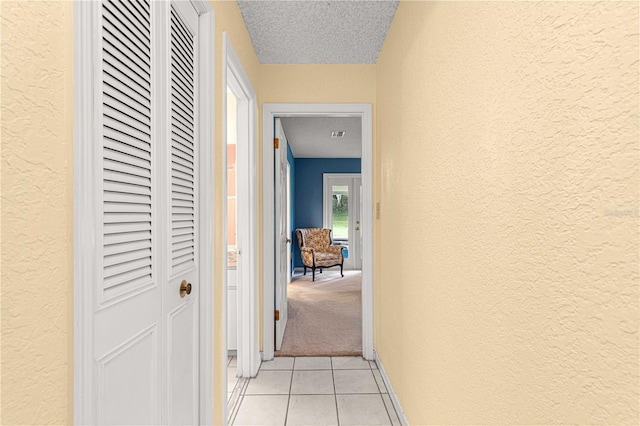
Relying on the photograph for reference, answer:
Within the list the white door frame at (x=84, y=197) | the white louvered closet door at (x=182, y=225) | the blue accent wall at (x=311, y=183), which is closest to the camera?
the white door frame at (x=84, y=197)

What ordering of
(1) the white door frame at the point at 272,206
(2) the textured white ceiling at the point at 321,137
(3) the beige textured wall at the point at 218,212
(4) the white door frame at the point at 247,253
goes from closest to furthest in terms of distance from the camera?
1. (3) the beige textured wall at the point at 218,212
2. (4) the white door frame at the point at 247,253
3. (1) the white door frame at the point at 272,206
4. (2) the textured white ceiling at the point at 321,137

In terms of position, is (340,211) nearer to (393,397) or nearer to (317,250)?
(317,250)

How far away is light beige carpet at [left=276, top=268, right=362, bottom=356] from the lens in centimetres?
329

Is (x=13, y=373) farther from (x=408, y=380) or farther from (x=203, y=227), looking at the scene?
(x=408, y=380)

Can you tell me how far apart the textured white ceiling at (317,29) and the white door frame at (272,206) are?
367mm

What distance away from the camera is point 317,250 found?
752 cm

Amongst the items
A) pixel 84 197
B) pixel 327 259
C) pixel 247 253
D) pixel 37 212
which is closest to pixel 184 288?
pixel 84 197

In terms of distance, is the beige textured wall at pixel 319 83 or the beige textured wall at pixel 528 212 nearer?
the beige textured wall at pixel 528 212

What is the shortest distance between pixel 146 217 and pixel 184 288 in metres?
0.39

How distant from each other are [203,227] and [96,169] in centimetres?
78

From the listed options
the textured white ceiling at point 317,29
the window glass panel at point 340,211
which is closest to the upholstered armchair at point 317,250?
the window glass panel at point 340,211

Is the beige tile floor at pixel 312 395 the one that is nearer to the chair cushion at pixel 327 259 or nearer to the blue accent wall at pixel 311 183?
the chair cushion at pixel 327 259

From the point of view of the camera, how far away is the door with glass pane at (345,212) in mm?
7973

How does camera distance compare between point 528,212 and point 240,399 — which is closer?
point 528,212
